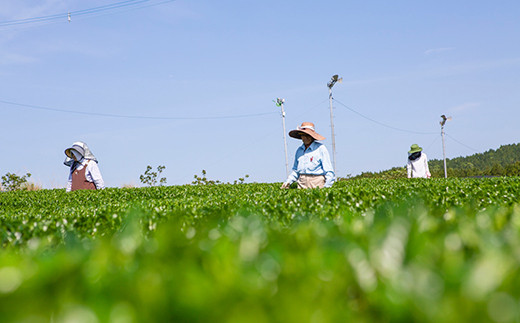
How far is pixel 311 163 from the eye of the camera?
32.7ft

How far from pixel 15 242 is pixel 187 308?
4234 mm

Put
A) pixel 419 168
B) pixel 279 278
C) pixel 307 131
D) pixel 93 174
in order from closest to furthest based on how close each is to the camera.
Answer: pixel 279 278 → pixel 307 131 → pixel 93 174 → pixel 419 168

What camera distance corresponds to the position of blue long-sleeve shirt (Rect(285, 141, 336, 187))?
9812 mm

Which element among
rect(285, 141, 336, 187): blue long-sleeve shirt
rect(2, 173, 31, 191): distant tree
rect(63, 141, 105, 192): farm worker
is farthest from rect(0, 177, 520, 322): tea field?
rect(2, 173, 31, 191): distant tree

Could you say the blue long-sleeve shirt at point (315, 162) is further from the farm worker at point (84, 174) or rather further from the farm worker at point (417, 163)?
the farm worker at point (417, 163)

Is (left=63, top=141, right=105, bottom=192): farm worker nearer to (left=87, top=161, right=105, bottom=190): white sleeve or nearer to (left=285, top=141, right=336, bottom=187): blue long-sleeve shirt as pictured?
(left=87, top=161, right=105, bottom=190): white sleeve

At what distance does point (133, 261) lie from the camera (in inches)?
64.9

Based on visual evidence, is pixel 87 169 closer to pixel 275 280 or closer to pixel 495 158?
pixel 275 280

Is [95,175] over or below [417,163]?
over

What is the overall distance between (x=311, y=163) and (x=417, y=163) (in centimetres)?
843

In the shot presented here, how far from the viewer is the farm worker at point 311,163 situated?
387 inches

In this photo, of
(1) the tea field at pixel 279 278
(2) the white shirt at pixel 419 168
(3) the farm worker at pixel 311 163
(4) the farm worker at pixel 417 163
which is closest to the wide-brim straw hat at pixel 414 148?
(4) the farm worker at pixel 417 163

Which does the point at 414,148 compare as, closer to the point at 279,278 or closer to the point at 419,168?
the point at 419,168

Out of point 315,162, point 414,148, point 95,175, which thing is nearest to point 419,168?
point 414,148
